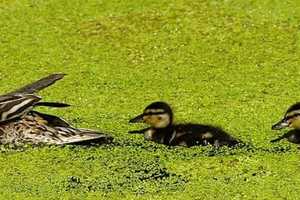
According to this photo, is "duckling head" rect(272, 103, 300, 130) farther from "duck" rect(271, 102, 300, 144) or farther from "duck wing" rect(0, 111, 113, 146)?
"duck wing" rect(0, 111, 113, 146)

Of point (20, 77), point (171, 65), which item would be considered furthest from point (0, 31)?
point (171, 65)

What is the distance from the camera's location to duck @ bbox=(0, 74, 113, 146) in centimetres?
499

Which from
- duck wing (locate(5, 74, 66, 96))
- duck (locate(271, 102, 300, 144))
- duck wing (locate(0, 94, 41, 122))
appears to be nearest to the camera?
duck wing (locate(0, 94, 41, 122))

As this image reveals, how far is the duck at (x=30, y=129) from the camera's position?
16.4ft

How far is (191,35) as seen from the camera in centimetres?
719

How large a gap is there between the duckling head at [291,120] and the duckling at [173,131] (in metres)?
0.31

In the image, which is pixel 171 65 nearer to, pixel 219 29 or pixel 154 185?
pixel 219 29

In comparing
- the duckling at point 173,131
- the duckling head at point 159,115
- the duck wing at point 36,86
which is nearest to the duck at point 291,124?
the duckling at point 173,131

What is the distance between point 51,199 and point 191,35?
10.4 ft

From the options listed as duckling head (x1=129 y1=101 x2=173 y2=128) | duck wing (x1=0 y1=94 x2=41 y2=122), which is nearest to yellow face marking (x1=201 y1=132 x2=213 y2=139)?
duckling head (x1=129 y1=101 x2=173 y2=128)

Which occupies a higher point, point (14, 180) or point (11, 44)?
point (11, 44)

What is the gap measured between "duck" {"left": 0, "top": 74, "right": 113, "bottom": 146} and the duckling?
28cm

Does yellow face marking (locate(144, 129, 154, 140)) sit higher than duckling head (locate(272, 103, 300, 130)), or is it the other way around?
duckling head (locate(272, 103, 300, 130))

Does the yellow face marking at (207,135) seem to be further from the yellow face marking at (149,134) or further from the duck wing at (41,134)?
the duck wing at (41,134)
